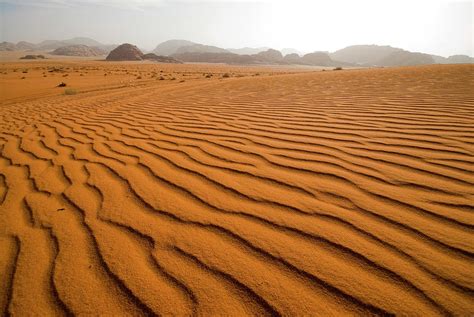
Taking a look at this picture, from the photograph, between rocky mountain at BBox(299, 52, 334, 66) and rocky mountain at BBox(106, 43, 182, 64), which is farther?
rocky mountain at BBox(299, 52, 334, 66)

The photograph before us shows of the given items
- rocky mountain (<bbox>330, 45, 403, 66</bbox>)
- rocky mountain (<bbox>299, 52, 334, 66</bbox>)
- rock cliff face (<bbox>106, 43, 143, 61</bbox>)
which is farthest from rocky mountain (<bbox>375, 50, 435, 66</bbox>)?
rock cliff face (<bbox>106, 43, 143, 61</bbox>)

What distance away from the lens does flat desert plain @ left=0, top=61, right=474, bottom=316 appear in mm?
1170

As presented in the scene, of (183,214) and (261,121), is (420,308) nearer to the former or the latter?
(183,214)

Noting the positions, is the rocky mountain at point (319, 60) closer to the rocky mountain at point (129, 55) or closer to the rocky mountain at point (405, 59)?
the rocky mountain at point (405, 59)

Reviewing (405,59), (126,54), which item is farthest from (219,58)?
(405,59)

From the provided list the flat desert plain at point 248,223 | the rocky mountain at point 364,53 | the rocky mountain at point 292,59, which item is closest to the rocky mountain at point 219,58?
the rocky mountain at point 292,59

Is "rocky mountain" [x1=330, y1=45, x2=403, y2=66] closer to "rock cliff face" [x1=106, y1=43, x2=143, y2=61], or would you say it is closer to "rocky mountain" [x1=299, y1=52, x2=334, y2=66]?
"rocky mountain" [x1=299, y1=52, x2=334, y2=66]

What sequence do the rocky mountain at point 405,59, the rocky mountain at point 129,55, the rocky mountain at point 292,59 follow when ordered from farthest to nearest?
1. the rocky mountain at point 405,59
2. the rocky mountain at point 292,59
3. the rocky mountain at point 129,55

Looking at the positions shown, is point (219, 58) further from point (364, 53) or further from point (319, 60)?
point (364, 53)

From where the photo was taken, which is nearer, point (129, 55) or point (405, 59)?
point (129, 55)

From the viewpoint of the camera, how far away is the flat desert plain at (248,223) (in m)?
1.17

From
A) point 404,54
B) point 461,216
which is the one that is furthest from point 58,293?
point 404,54

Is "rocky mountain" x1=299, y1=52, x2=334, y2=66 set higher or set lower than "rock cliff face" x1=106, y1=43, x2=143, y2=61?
higher

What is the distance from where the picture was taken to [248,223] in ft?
5.26
